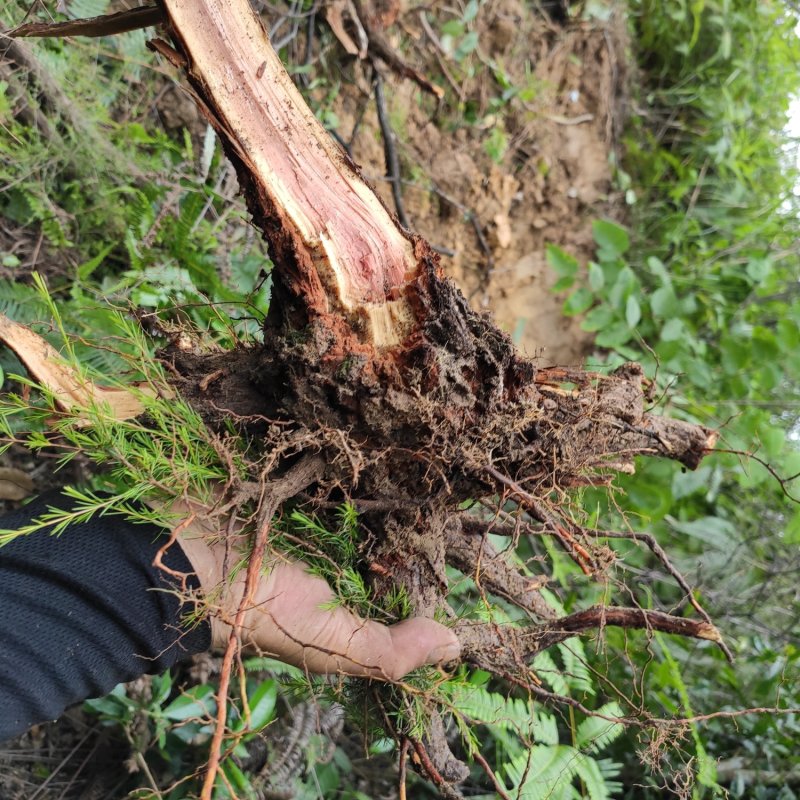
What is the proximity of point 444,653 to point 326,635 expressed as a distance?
22cm

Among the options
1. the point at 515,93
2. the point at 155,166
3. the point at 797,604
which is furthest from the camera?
the point at 515,93

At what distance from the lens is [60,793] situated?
138 centimetres

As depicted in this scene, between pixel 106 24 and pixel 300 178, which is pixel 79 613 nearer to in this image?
pixel 300 178

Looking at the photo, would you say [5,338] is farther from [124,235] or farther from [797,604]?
[797,604]

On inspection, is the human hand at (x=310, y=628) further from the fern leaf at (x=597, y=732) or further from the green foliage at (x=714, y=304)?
the green foliage at (x=714, y=304)

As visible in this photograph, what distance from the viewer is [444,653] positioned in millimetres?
1083

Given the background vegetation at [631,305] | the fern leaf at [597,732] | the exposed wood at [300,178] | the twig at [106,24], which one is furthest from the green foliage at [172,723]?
the twig at [106,24]

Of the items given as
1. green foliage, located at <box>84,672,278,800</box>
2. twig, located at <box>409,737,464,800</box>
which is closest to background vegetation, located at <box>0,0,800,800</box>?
green foliage, located at <box>84,672,278,800</box>

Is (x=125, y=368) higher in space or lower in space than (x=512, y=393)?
higher

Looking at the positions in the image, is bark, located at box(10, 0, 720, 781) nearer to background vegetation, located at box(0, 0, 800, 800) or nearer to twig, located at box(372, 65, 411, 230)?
background vegetation, located at box(0, 0, 800, 800)

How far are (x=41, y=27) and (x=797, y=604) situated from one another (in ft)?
9.08

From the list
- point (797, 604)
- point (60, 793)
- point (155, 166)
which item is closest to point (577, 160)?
point (155, 166)

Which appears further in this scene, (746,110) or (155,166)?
(746,110)

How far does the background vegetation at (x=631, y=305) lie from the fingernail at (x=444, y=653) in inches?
3.5
